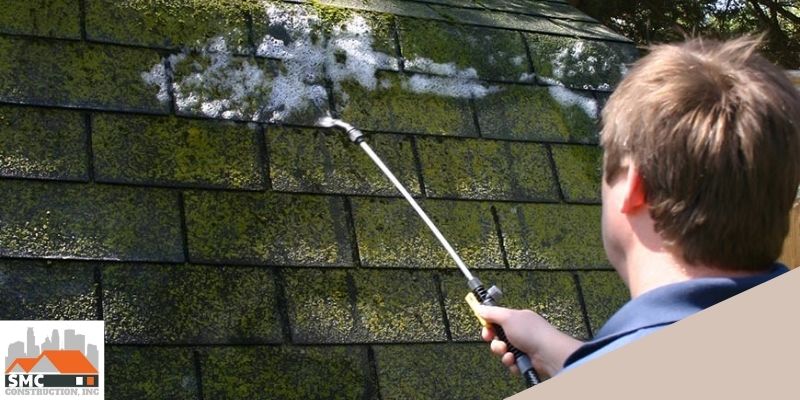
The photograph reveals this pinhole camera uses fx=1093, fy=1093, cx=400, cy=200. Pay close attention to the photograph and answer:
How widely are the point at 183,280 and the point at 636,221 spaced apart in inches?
48.9

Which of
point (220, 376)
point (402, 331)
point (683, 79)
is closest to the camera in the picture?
point (683, 79)

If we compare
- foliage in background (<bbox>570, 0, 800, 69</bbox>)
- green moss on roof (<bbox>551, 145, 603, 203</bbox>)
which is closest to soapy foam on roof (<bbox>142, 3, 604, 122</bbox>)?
green moss on roof (<bbox>551, 145, 603, 203</bbox>)

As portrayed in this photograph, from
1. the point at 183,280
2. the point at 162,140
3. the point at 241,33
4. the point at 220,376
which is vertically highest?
the point at 241,33

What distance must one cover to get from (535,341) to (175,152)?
1071 millimetres

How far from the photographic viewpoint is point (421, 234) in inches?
104

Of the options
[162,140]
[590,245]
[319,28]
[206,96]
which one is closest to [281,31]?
[319,28]

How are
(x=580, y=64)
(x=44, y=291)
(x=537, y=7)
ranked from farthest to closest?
(x=537, y=7)
(x=580, y=64)
(x=44, y=291)

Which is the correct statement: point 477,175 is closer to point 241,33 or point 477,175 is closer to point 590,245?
point 590,245

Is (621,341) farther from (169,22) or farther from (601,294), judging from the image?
(169,22)

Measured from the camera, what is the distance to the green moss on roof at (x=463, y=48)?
3.04 meters

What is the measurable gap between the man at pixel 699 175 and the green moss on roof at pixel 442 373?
1.14m

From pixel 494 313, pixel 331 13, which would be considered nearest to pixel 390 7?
pixel 331 13

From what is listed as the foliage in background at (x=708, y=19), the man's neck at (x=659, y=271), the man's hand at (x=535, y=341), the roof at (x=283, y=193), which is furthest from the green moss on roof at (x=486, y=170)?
the foliage in background at (x=708, y=19)

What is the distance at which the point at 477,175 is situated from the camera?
2.84m
